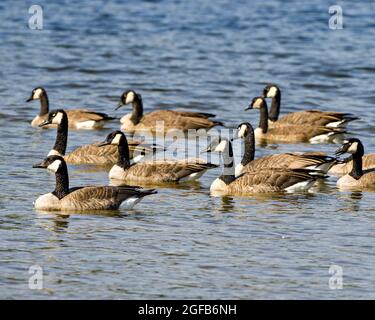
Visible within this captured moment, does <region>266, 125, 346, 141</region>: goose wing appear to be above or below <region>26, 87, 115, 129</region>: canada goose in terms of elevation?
below

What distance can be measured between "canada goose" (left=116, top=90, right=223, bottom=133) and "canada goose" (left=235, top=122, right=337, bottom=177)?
357cm

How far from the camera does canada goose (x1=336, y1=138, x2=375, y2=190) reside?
17.5 m

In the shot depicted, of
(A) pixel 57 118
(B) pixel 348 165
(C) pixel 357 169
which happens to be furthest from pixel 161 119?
(C) pixel 357 169

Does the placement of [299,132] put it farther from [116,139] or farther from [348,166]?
[116,139]

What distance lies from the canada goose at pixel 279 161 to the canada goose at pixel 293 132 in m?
3.15

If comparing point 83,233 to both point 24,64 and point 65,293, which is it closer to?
point 65,293

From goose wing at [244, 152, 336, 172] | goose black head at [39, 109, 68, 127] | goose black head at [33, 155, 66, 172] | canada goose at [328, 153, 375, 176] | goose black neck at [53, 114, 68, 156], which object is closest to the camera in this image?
goose black head at [33, 155, 66, 172]

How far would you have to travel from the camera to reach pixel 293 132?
Result: 22047 mm

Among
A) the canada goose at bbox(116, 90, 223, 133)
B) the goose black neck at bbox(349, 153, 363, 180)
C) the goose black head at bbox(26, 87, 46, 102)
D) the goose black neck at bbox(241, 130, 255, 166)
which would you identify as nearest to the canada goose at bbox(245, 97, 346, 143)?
the canada goose at bbox(116, 90, 223, 133)

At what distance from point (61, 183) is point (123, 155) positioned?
9.37 ft

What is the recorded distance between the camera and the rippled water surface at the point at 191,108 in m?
12.1

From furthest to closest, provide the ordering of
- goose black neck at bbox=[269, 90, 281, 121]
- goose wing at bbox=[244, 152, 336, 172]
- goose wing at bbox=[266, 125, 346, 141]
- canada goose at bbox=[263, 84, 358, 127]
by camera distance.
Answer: goose black neck at bbox=[269, 90, 281, 121] < canada goose at bbox=[263, 84, 358, 127] < goose wing at bbox=[266, 125, 346, 141] < goose wing at bbox=[244, 152, 336, 172]

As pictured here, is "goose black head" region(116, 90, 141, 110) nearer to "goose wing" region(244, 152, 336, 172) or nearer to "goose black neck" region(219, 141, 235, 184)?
"goose wing" region(244, 152, 336, 172)
